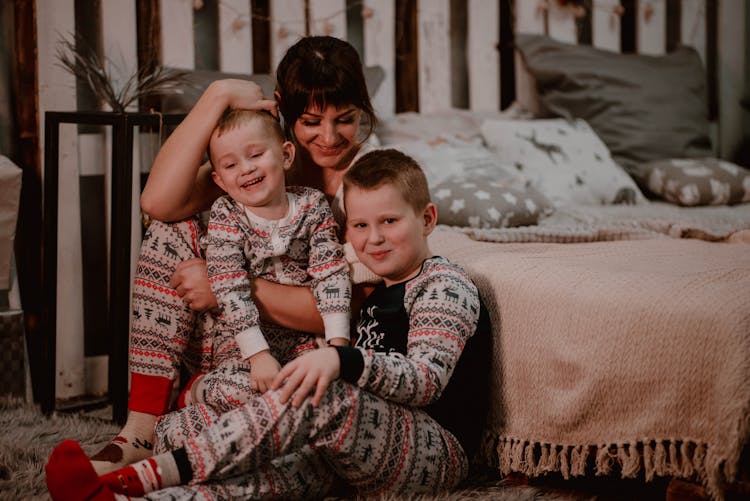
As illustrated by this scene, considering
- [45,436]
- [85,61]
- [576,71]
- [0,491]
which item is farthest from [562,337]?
[576,71]

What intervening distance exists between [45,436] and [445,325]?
1089 mm

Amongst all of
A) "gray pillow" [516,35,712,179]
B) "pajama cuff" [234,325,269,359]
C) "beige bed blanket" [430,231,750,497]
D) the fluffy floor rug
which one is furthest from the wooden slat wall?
"beige bed blanket" [430,231,750,497]

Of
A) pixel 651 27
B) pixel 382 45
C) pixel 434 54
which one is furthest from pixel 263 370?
pixel 651 27

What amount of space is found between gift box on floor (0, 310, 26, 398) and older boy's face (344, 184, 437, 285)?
1.13 meters

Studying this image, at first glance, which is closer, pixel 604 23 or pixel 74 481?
pixel 74 481

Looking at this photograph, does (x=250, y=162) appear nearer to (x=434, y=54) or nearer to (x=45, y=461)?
(x=45, y=461)

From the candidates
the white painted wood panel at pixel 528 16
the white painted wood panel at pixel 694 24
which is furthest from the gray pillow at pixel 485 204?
the white painted wood panel at pixel 694 24

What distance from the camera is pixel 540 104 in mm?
3143

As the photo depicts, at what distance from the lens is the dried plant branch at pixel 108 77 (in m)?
2.16

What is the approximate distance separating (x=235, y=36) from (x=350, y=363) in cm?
163

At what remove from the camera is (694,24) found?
348 cm

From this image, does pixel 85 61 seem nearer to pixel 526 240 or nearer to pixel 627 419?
pixel 526 240

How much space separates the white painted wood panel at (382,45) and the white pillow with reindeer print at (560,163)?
15.0 inches

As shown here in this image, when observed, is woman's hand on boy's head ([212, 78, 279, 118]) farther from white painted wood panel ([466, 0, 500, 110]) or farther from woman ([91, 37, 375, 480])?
white painted wood panel ([466, 0, 500, 110])
